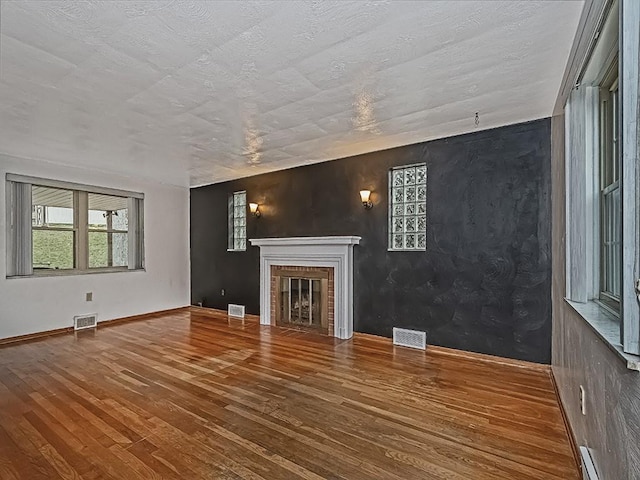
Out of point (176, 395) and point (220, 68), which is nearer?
point (220, 68)

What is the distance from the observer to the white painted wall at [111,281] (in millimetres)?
4680

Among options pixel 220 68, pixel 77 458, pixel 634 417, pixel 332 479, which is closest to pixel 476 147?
pixel 220 68

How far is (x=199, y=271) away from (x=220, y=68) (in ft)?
17.0

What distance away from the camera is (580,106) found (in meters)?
2.17

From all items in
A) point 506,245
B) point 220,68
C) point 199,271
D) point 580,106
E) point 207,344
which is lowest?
point 207,344

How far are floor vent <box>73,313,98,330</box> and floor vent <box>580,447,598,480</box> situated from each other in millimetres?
6170

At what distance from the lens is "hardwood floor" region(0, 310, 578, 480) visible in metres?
1.96

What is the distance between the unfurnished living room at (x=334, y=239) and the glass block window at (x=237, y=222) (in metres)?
0.24

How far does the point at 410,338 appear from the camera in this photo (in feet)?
13.7

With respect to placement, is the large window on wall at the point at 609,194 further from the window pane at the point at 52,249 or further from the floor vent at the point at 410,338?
the window pane at the point at 52,249

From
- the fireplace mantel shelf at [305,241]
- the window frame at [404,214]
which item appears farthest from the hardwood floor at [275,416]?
the fireplace mantel shelf at [305,241]

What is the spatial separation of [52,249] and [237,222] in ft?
9.25

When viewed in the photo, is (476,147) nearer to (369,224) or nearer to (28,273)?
(369,224)

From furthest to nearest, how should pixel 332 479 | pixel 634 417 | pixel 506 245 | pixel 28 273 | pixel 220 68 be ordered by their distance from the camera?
1. pixel 28 273
2. pixel 506 245
3. pixel 220 68
4. pixel 332 479
5. pixel 634 417
